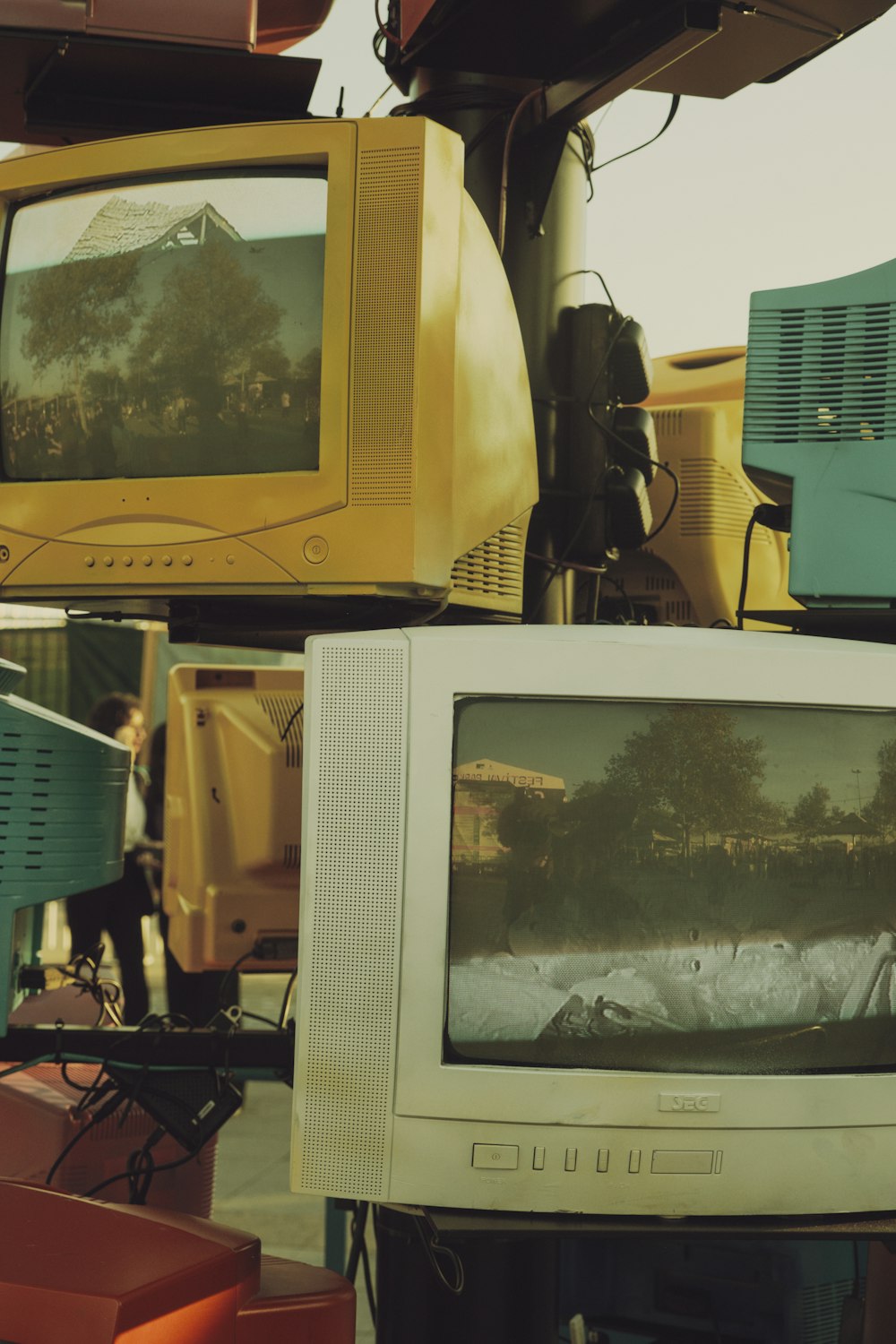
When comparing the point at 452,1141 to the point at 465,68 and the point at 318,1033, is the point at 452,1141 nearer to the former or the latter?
the point at 318,1033

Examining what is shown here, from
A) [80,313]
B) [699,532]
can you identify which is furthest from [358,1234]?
[80,313]

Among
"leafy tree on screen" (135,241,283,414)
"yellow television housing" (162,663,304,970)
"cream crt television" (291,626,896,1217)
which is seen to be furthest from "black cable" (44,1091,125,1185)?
"leafy tree on screen" (135,241,283,414)

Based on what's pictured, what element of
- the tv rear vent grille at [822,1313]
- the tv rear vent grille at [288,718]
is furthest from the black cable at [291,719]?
the tv rear vent grille at [822,1313]

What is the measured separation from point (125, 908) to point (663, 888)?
330cm

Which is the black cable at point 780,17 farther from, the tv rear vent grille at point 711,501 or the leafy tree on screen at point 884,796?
the leafy tree on screen at point 884,796

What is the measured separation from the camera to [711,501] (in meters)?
2.22

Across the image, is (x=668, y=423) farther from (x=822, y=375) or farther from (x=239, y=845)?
(x=239, y=845)

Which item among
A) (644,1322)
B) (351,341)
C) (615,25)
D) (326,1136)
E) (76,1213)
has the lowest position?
(644,1322)

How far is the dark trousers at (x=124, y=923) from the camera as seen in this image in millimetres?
4066

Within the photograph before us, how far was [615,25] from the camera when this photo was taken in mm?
1691

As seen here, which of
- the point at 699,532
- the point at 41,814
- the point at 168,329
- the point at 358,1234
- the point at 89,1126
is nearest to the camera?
the point at 168,329

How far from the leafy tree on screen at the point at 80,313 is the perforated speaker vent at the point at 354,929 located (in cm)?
56

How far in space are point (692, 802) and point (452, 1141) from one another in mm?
396

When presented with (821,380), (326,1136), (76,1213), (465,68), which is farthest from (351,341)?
(76,1213)
